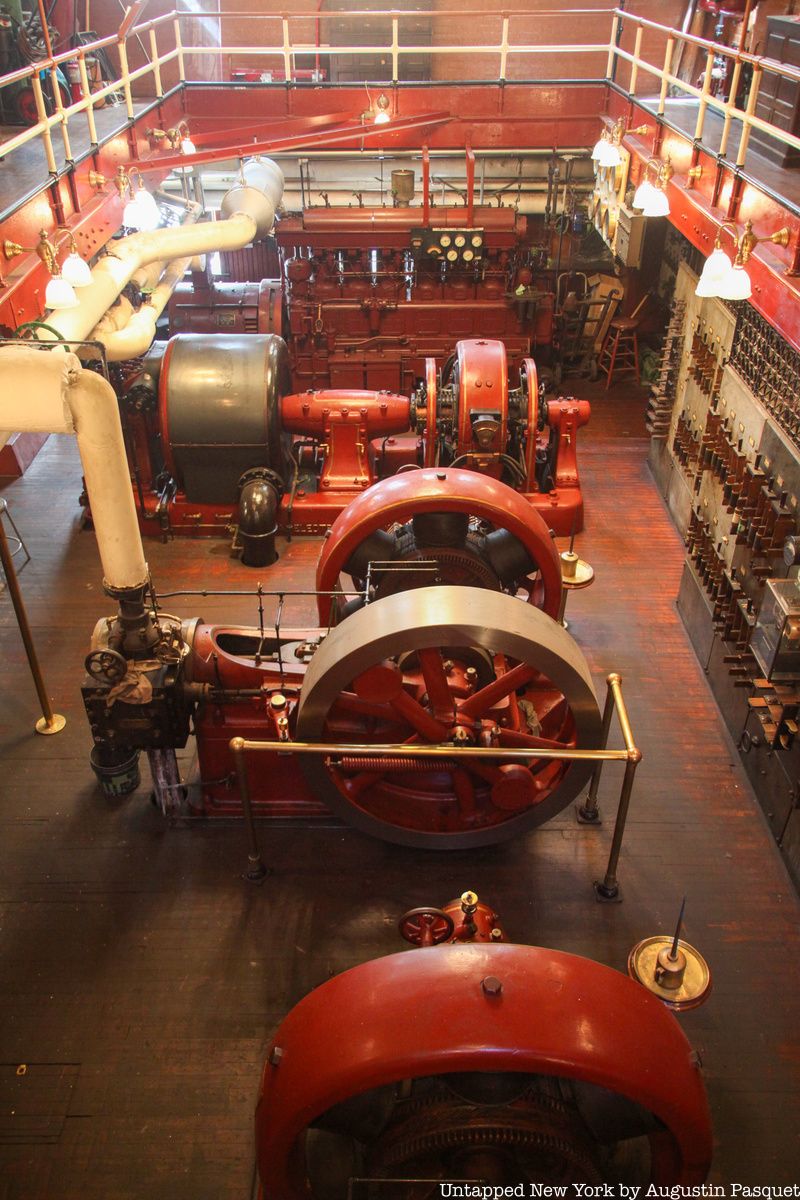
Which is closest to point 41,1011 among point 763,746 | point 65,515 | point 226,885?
point 226,885

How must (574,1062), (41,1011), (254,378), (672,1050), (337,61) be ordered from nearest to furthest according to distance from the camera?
1. (574,1062)
2. (672,1050)
3. (41,1011)
4. (254,378)
5. (337,61)

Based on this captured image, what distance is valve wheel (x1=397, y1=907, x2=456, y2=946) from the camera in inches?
127

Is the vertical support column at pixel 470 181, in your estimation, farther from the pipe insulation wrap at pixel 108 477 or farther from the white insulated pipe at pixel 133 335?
the pipe insulation wrap at pixel 108 477

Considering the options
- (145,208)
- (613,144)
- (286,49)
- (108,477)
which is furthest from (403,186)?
(108,477)

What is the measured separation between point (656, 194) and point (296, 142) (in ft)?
12.9

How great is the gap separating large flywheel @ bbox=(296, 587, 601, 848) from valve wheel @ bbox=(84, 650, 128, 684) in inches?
36.6

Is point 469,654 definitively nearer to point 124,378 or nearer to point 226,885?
point 226,885

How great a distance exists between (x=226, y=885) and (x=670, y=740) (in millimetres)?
2713

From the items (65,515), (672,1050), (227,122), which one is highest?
(227,122)

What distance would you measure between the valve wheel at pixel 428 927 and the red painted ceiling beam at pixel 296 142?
20.4ft

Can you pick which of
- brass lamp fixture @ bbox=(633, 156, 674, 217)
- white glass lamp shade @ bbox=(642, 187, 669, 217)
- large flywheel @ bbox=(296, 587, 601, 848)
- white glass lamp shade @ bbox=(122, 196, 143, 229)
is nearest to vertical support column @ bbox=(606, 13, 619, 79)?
brass lamp fixture @ bbox=(633, 156, 674, 217)

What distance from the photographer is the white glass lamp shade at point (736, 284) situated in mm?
4332

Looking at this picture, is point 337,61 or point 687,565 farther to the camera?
point 337,61

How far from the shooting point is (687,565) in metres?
6.58
